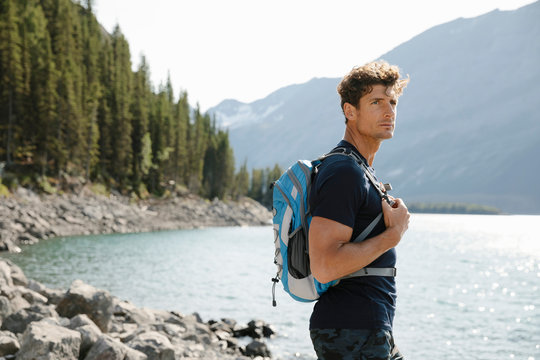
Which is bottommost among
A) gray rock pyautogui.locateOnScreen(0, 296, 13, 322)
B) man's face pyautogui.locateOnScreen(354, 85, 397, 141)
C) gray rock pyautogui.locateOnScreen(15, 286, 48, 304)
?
gray rock pyautogui.locateOnScreen(15, 286, 48, 304)

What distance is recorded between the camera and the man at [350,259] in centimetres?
→ 231

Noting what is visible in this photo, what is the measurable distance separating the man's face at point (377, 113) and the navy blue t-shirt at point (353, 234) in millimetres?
353

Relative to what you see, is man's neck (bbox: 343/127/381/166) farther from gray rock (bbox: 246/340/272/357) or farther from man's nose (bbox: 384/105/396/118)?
gray rock (bbox: 246/340/272/357)

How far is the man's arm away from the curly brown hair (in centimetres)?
77

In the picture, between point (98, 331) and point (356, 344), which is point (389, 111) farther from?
point (98, 331)

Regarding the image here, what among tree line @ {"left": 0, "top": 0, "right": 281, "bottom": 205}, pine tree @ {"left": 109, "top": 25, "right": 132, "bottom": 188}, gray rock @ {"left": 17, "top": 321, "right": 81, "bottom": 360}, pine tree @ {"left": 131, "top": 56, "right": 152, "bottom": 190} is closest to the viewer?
gray rock @ {"left": 17, "top": 321, "right": 81, "bottom": 360}

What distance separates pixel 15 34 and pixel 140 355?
173ft

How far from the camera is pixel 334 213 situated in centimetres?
228

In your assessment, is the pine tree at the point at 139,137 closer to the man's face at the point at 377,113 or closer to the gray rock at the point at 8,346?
the gray rock at the point at 8,346

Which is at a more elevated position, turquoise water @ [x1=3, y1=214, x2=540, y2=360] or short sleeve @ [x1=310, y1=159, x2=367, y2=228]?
short sleeve @ [x1=310, y1=159, x2=367, y2=228]

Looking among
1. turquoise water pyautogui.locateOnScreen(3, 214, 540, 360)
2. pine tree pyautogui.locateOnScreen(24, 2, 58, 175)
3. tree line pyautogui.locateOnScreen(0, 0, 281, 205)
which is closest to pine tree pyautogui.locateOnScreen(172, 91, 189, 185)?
tree line pyautogui.locateOnScreen(0, 0, 281, 205)

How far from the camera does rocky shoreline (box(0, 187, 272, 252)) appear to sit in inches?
1422

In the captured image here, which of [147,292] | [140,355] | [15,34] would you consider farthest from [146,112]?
[140,355]

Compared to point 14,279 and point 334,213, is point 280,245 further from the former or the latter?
point 14,279
